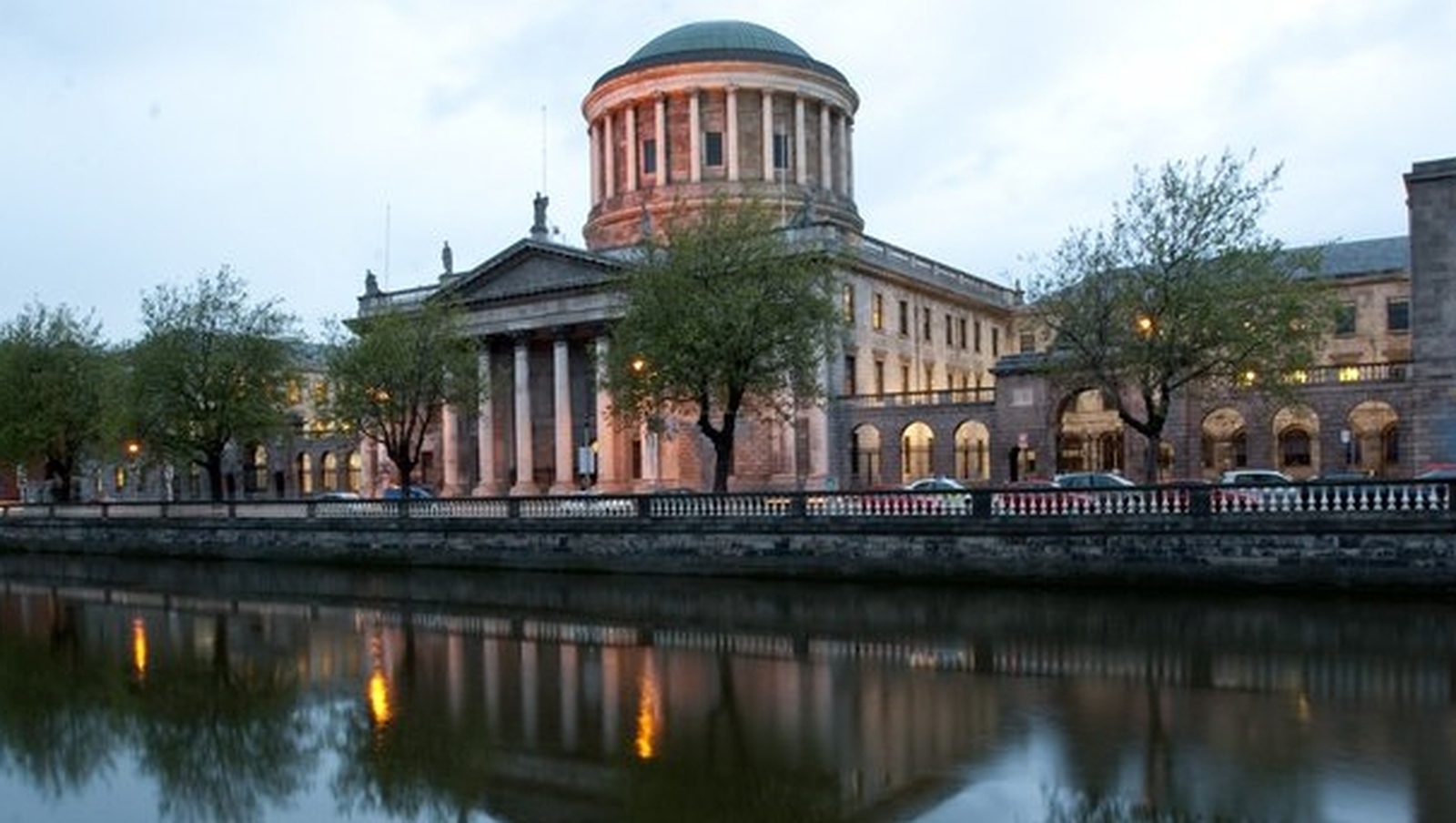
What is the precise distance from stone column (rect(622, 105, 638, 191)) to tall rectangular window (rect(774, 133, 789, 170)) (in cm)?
798

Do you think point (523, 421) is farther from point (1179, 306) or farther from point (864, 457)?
point (1179, 306)

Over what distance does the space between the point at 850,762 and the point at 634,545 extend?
23082mm

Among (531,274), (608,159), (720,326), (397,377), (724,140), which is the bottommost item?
(397,377)

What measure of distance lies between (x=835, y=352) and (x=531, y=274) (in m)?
24.2

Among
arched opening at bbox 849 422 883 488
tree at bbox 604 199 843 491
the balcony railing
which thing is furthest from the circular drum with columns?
the balcony railing

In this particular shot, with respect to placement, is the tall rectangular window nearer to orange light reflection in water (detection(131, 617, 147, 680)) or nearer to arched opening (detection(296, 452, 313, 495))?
arched opening (detection(296, 452, 313, 495))

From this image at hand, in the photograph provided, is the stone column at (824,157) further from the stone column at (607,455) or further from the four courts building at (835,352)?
the stone column at (607,455)

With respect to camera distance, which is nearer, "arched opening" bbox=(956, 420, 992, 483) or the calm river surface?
the calm river surface

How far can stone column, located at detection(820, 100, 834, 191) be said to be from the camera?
7712 cm

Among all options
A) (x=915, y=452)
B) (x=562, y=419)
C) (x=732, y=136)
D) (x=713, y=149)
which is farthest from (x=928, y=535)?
(x=713, y=149)

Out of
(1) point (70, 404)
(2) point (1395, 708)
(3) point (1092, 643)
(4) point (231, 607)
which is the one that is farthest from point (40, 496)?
(2) point (1395, 708)

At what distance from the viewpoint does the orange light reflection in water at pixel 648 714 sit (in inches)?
548

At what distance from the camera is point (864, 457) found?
6162cm

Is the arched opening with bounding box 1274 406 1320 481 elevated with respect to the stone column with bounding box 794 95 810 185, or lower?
lower
